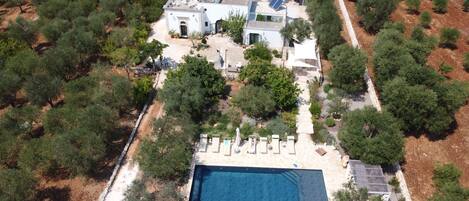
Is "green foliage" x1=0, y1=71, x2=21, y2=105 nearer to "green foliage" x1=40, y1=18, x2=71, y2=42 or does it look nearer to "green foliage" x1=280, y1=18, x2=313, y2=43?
"green foliage" x1=40, y1=18, x2=71, y2=42

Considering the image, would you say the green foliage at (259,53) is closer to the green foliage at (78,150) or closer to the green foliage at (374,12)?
the green foliage at (374,12)

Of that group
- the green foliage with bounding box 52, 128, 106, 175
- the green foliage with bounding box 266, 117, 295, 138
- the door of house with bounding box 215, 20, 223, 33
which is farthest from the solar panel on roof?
the green foliage with bounding box 52, 128, 106, 175

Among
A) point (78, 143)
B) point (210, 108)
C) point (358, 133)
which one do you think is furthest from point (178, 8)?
point (358, 133)

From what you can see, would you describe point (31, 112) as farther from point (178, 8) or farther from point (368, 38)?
point (368, 38)

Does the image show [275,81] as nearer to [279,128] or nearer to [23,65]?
[279,128]

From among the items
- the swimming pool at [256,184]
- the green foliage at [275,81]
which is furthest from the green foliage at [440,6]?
the swimming pool at [256,184]

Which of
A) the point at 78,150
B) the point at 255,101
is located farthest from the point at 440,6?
the point at 78,150
